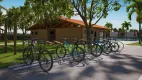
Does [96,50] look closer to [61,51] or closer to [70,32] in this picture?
[61,51]

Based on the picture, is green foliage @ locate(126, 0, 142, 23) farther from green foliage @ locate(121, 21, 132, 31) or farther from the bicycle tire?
green foliage @ locate(121, 21, 132, 31)

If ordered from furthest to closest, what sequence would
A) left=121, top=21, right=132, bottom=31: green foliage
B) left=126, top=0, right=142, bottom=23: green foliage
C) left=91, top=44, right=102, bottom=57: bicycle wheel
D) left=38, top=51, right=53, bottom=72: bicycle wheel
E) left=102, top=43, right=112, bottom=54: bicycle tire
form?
left=121, top=21, right=132, bottom=31: green foliage
left=126, top=0, right=142, bottom=23: green foliage
left=102, top=43, right=112, bottom=54: bicycle tire
left=91, top=44, right=102, bottom=57: bicycle wheel
left=38, top=51, right=53, bottom=72: bicycle wheel

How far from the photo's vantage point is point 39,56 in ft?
24.5

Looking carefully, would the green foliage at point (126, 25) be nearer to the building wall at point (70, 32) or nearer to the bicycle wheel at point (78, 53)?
the building wall at point (70, 32)

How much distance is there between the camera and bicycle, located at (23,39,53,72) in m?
7.31

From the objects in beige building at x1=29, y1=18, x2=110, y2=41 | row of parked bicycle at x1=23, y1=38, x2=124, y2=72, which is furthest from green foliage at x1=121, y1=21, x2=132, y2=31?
row of parked bicycle at x1=23, y1=38, x2=124, y2=72

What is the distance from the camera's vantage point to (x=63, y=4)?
19844 millimetres

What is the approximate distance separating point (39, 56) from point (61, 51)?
11.5ft

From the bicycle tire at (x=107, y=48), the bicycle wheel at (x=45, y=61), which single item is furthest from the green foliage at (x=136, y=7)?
the bicycle wheel at (x=45, y=61)

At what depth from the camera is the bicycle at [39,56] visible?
24.0 feet

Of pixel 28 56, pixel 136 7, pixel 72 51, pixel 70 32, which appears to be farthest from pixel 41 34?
pixel 28 56

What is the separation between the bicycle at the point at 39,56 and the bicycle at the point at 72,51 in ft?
7.09

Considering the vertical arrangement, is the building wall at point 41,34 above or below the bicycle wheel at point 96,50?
above

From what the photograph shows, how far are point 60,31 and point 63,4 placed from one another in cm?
1377
